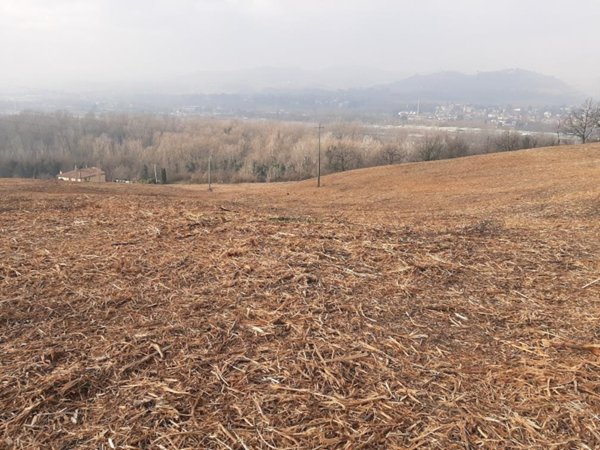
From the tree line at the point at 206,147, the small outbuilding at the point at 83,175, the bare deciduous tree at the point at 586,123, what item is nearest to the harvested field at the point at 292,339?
the bare deciduous tree at the point at 586,123

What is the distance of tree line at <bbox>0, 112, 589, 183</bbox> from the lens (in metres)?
60.3

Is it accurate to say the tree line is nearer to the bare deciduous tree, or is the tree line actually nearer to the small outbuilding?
the small outbuilding

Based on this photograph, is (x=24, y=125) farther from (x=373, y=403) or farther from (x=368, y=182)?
(x=373, y=403)

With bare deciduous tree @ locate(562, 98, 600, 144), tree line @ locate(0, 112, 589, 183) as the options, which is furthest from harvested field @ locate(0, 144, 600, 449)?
tree line @ locate(0, 112, 589, 183)

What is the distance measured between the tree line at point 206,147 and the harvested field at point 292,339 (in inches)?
2043

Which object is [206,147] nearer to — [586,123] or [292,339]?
[586,123]

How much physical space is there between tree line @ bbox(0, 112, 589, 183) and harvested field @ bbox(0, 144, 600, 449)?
5189cm

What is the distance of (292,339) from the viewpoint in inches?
106

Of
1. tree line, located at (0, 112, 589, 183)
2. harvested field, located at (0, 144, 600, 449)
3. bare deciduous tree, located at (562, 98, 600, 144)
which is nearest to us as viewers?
harvested field, located at (0, 144, 600, 449)

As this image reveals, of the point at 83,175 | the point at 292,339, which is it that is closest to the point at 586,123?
the point at 292,339

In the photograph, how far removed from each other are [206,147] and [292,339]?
82263mm

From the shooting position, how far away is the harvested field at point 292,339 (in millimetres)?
1977

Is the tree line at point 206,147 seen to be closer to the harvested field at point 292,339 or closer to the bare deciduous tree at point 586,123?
the bare deciduous tree at point 586,123

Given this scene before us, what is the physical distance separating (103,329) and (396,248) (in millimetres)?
2830
